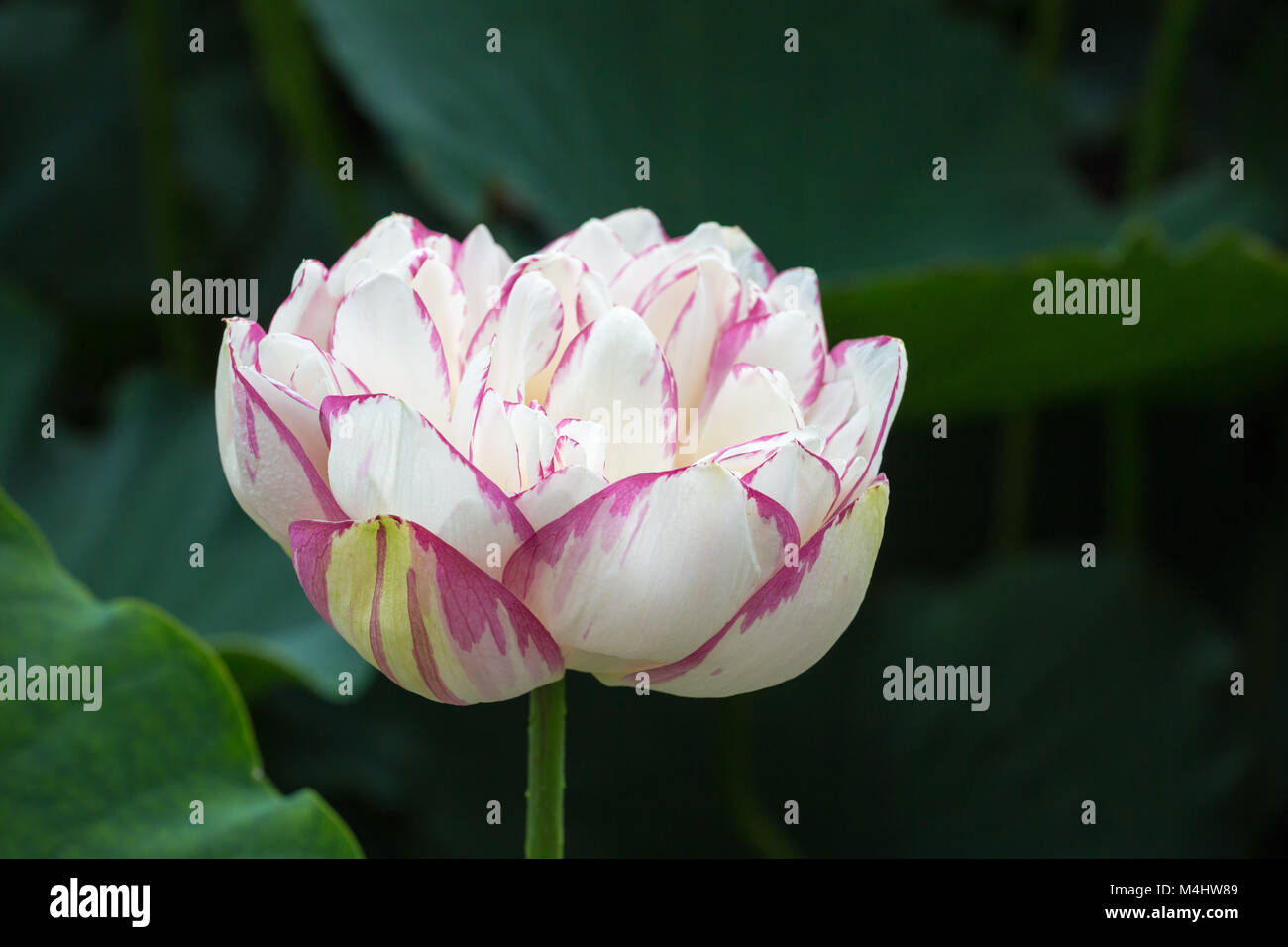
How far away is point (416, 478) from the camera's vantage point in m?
0.29

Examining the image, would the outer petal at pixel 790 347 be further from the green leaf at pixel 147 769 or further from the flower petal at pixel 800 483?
the green leaf at pixel 147 769

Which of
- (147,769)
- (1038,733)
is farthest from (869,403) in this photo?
(1038,733)

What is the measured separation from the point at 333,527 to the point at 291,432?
0.08 feet

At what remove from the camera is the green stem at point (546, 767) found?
0.32 meters

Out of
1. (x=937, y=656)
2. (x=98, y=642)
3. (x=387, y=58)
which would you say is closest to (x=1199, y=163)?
(x=937, y=656)

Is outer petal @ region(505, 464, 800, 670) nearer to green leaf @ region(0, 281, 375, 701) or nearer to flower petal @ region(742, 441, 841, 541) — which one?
flower petal @ region(742, 441, 841, 541)

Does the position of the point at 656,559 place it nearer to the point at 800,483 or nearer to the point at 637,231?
the point at 800,483

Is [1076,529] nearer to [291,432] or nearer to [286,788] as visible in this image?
[286,788]

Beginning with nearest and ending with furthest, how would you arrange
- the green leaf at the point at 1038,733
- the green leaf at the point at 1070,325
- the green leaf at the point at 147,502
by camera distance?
the green leaf at the point at 1070,325 < the green leaf at the point at 147,502 < the green leaf at the point at 1038,733

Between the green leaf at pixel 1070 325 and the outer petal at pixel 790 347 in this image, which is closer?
the outer petal at pixel 790 347

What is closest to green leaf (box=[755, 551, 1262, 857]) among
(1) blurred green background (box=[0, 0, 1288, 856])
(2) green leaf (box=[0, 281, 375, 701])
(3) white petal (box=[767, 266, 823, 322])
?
(1) blurred green background (box=[0, 0, 1288, 856])

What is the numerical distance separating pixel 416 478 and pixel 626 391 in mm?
53

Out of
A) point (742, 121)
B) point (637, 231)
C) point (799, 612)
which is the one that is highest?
point (742, 121)

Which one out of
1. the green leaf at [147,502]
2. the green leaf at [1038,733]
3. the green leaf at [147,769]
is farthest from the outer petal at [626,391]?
the green leaf at [1038,733]
